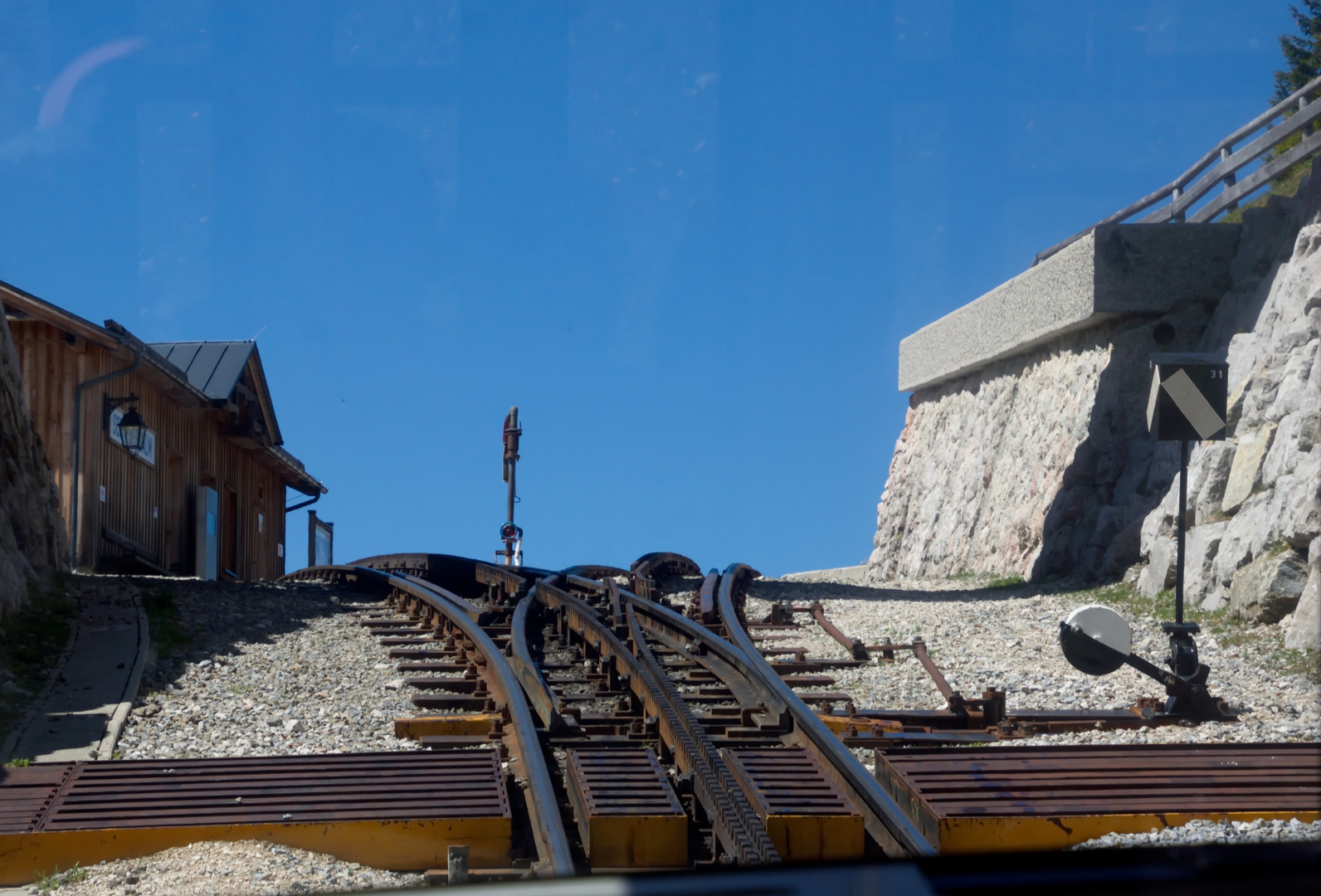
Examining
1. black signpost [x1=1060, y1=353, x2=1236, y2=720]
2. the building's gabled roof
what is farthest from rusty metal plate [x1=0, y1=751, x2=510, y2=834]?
the building's gabled roof

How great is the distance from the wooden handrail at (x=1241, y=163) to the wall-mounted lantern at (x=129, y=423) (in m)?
13.7

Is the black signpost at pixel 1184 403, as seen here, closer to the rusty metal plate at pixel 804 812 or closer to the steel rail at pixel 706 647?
the steel rail at pixel 706 647

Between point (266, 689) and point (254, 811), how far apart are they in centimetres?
300

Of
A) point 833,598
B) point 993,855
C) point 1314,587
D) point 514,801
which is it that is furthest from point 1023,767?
point 833,598

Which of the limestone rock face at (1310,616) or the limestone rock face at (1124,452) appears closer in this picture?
the limestone rock face at (1310,616)

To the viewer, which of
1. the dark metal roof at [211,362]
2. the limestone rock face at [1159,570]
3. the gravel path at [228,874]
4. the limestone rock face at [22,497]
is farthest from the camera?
the dark metal roof at [211,362]

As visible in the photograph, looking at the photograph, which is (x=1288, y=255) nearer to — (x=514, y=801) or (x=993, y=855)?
(x=514, y=801)

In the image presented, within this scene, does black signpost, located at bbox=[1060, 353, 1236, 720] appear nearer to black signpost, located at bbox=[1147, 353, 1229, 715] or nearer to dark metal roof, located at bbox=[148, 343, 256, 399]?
black signpost, located at bbox=[1147, 353, 1229, 715]

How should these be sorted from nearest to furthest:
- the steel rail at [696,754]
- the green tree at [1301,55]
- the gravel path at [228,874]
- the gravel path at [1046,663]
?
the gravel path at [228,874]
the steel rail at [696,754]
the gravel path at [1046,663]
the green tree at [1301,55]

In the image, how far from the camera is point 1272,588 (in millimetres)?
8867

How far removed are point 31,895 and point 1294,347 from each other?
11265 millimetres

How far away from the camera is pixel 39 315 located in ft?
52.2

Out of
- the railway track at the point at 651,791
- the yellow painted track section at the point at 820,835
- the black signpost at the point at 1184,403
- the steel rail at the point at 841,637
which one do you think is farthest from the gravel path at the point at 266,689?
the black signpost at the point at 1184,403

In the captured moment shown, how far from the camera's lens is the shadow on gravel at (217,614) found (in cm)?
812
